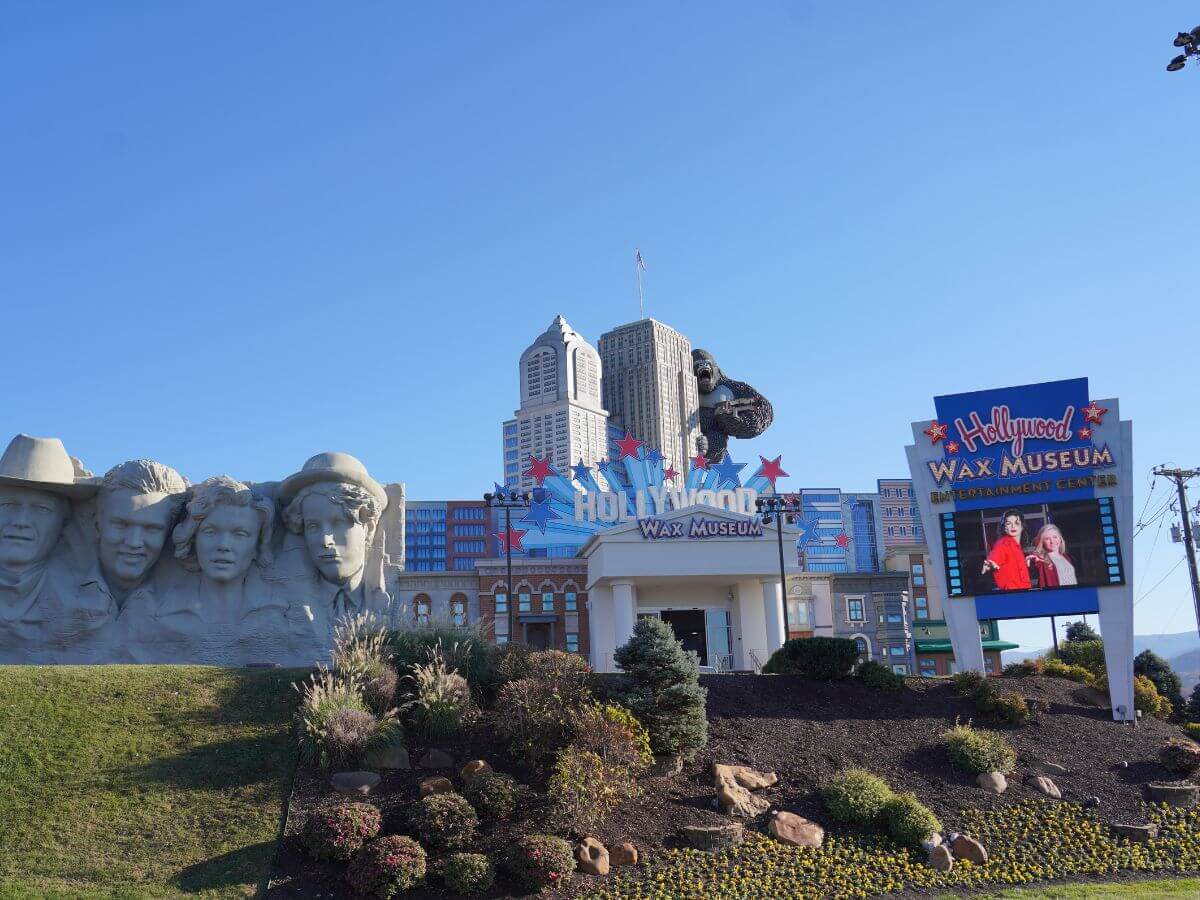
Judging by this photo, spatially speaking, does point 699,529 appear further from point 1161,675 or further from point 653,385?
point 653,385

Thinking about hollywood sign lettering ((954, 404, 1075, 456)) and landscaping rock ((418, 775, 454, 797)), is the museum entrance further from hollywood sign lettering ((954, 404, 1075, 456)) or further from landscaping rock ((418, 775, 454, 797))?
landscaping rock ((418, 775, 454, 797))

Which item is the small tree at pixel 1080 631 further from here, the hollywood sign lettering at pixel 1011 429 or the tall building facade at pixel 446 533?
the tall building facade at pixel 446 533

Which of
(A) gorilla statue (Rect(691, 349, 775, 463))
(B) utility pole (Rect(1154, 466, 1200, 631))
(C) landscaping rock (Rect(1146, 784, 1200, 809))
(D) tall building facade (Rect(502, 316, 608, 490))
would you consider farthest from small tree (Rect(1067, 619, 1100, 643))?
(D) tall building facade (Rect(502, 316, 608, 490))

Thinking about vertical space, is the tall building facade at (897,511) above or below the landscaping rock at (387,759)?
above

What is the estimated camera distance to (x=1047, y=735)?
22.6 meters

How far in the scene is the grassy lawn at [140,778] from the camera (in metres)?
14.3

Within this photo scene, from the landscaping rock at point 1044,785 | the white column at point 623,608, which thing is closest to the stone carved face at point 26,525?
the landscaping rock at point 1044,785

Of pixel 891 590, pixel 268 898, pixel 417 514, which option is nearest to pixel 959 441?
pixel 268 898

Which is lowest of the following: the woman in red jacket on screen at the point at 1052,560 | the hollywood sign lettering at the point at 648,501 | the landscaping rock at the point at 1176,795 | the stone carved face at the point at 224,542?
the landscaping rock at the point at 1176,795

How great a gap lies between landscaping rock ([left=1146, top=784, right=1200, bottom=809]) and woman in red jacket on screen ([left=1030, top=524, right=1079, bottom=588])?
6690 millimetres

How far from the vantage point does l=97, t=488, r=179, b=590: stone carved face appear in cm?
2383

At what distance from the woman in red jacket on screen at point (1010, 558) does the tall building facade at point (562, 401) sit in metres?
141

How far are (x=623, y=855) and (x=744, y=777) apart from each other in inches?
145

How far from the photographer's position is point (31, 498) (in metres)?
23.8
